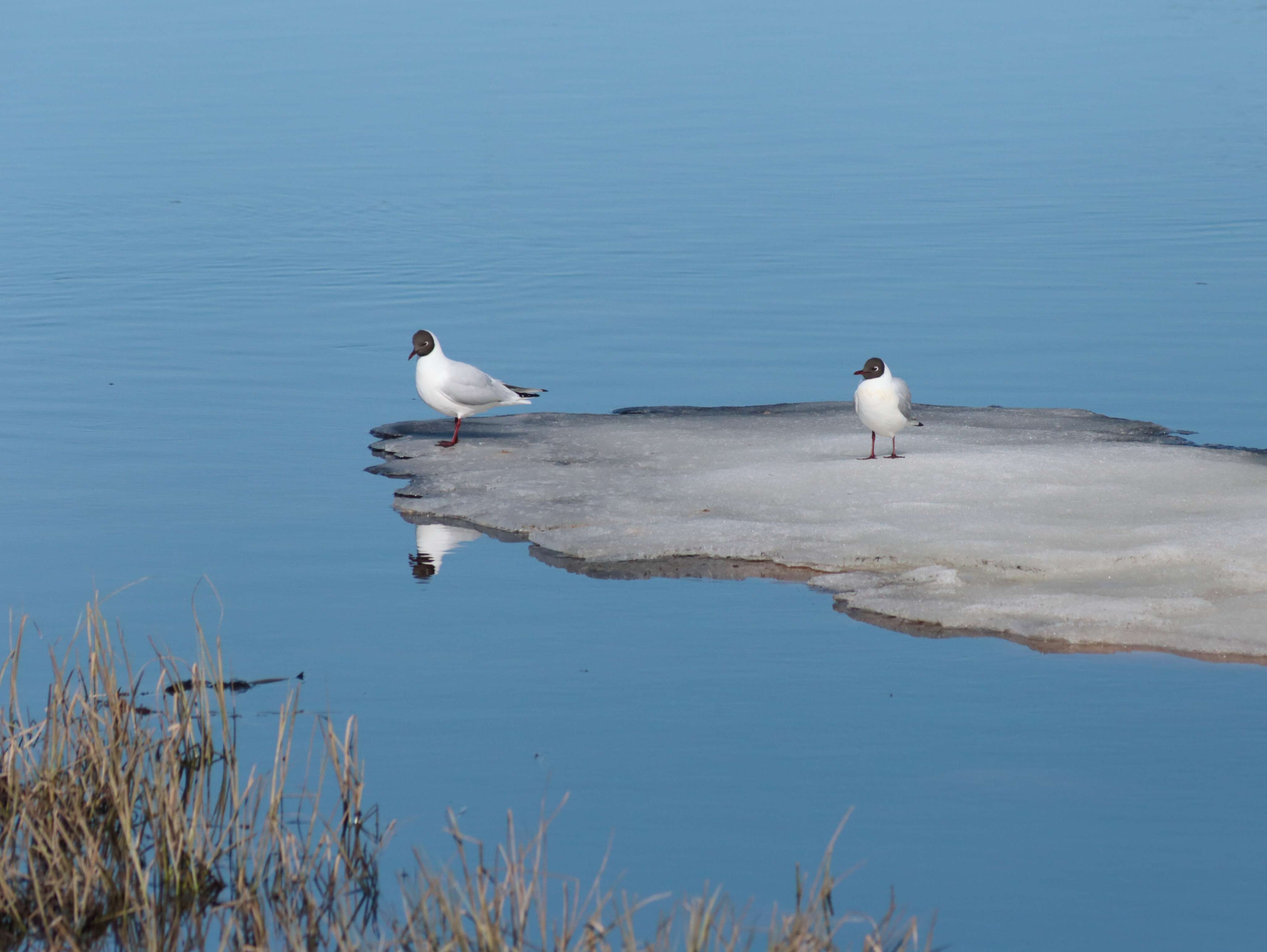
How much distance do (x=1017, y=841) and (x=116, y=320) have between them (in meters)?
13.7

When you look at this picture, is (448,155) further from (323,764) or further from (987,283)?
(323,764)

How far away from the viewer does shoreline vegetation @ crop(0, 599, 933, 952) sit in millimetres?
5680

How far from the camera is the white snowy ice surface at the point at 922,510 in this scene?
9.10m

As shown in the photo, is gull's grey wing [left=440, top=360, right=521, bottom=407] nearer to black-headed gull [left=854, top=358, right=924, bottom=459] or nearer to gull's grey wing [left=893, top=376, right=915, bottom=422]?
black-headed gull [left=854, top=358, right=924, bottom=459]

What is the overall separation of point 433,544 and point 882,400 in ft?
9.78

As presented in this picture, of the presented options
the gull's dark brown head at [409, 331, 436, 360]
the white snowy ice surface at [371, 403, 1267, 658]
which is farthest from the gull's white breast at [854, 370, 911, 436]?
the gull's dark brown head at [409, 331, 436, 360]

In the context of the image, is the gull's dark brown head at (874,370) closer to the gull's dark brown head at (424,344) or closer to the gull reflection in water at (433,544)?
the gull reflection in water at (433,544)

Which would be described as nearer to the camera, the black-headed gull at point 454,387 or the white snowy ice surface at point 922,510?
the white snowy ice surface at point 922,510

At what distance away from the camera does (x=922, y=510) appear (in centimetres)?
1070

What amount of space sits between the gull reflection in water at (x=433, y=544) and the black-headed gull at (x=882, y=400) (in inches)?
102

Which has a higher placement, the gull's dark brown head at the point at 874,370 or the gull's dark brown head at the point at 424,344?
the gull's dark brown head at the point at 424,344

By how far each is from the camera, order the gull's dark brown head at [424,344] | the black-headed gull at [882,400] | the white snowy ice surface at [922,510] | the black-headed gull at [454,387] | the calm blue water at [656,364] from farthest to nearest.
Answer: the gull's dark brown head at [424,344] → the black-headed gull at [454,387] → the black-headed gull at [882,400] → the white snowy ice surface at [922,510] → the calm blue water at [656,364]

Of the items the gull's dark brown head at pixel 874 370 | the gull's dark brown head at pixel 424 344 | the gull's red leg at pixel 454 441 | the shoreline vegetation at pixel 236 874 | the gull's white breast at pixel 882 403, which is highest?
the gull's dark brown head at pixel 424 344

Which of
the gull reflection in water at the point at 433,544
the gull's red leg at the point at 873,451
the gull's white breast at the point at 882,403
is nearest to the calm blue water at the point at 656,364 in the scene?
the gull reflection in water at the point at 433,544
